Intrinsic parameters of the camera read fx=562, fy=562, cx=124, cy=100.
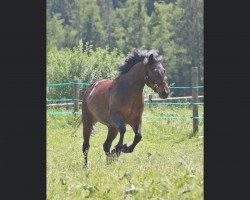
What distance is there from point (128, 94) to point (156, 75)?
55cm

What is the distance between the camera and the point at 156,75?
26.6 feet

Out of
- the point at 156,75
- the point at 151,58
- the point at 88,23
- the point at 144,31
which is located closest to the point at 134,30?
the point at 144,31

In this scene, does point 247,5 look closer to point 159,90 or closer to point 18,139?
point 18,139

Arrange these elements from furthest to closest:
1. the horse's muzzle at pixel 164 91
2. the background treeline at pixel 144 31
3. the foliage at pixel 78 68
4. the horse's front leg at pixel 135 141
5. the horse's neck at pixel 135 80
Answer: the background treeline at pixel 144 31 < the foliage at pixel 78 68 < the horse's neck at pixel 135 80 < the horse's muzzle at pixel 164 91 < the horse's front leg at pixel 135 141

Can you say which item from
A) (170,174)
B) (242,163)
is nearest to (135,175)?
(170,174)

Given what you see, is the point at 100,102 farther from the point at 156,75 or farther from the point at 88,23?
the point at 88,23

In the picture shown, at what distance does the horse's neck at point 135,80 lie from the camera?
331 inches

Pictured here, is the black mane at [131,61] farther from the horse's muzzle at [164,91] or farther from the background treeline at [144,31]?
the background treeline at [144,31]

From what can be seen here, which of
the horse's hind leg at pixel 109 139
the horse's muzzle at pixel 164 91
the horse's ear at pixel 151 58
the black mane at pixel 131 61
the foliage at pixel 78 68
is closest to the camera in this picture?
the horse's muzzle at pixel 164 91

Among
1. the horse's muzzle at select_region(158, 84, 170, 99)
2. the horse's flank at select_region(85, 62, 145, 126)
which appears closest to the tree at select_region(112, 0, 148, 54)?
the horse's flank at select_region(85, 62, 145, 126)

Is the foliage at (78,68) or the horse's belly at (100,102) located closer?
the horse's belly at (100,102)

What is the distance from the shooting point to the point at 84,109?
9570mm

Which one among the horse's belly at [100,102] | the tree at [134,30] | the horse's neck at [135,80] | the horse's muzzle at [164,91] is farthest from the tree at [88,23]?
the horse's muzzle at [164,91]

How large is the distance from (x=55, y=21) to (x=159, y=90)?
182ft
